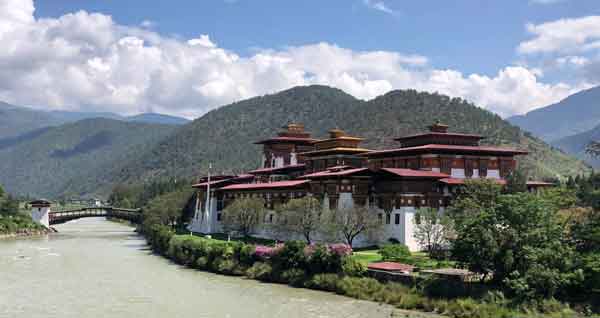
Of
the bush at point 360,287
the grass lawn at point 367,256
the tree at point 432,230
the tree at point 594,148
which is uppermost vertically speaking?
the tree at point 594,148

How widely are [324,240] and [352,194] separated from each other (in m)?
4.59

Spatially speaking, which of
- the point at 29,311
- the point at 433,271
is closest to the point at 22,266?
the point at 29,311

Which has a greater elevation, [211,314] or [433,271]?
[433,271]

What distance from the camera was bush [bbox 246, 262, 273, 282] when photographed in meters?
52.4

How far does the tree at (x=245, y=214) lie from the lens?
2840 inches

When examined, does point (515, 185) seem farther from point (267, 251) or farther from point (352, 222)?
point (267, 251)

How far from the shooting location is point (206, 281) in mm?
54000

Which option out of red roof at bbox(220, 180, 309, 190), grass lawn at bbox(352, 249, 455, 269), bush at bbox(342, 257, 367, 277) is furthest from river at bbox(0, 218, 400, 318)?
red roof at bbox(220, 180, 309, 190)

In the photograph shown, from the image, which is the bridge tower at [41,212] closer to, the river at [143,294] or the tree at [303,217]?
the river at [143,294]

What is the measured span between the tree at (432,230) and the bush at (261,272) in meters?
11.5

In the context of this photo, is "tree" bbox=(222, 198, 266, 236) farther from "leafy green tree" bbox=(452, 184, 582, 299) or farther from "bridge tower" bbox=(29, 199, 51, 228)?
"bridge tower" bbox=(29, 199, 51, 228)

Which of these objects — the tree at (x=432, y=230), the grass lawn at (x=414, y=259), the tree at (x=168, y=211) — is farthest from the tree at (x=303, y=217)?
the tree at (x=168, y=211)

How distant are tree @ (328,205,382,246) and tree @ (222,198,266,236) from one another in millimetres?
16263

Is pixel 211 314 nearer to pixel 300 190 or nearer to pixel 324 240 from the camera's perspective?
pixel 324 240
